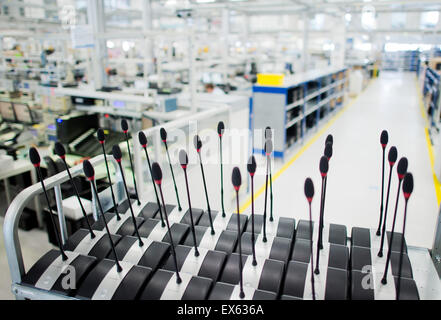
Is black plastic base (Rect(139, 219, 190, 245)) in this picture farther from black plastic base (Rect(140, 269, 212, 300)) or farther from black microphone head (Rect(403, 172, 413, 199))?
black microphone head (Rect(403, 172, 413, 199))

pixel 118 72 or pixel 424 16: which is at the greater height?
pixel 424 16

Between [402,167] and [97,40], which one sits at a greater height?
[97,40]

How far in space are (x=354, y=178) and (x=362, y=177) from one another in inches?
5.9

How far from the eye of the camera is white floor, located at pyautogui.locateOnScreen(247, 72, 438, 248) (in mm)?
4348

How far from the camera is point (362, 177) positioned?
18.5 feet

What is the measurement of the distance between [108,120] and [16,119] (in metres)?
1.72

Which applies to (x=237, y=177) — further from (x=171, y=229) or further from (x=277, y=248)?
(x=171, y=229)

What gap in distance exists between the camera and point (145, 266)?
1668 mm

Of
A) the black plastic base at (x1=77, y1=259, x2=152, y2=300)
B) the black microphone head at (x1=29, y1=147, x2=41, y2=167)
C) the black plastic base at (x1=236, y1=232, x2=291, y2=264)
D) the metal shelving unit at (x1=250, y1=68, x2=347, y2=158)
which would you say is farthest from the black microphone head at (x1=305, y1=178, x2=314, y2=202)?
the metal shelving unit at (x1=250, y1=68, x2=347, y2=158)

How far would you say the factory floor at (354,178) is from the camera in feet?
13.2

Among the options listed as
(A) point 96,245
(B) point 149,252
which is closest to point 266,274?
(B) point 149,252

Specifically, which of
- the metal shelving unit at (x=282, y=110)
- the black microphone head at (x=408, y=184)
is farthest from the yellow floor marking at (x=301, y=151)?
the black microphone head at (x=408, y=184)
